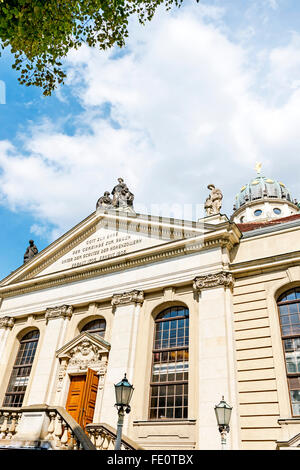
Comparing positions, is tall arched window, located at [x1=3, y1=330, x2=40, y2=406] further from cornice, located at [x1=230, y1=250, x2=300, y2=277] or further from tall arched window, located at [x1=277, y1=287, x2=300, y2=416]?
tall arched window, located at [x1=277, y1=287, x2=300, y2=416]

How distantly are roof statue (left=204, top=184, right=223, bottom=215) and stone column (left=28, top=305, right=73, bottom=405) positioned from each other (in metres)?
8.44

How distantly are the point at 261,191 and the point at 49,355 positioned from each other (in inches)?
1934

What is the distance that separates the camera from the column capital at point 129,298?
16.3m

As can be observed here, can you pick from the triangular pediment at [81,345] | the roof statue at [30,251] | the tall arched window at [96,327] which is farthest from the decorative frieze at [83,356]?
the roof statue at [30,251]

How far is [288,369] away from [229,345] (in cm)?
207

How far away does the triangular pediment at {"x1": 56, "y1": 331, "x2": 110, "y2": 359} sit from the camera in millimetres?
16047

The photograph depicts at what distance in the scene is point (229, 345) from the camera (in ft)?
43.1

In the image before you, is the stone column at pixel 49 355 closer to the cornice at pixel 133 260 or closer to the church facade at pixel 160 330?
the church facade at pixel 160 330

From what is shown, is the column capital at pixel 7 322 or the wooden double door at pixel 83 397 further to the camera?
the column capital at pixel 7 322

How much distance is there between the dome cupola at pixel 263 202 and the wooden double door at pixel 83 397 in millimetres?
43552

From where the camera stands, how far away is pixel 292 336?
12875 mm

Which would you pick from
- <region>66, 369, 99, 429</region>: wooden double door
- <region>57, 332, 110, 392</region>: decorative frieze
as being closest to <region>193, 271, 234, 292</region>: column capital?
<region>57, 332, 110, 392</region>: decorative frieze

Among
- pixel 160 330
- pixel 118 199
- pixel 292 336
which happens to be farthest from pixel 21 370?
pixel 292 336

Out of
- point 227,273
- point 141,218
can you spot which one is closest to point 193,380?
point 227,273
